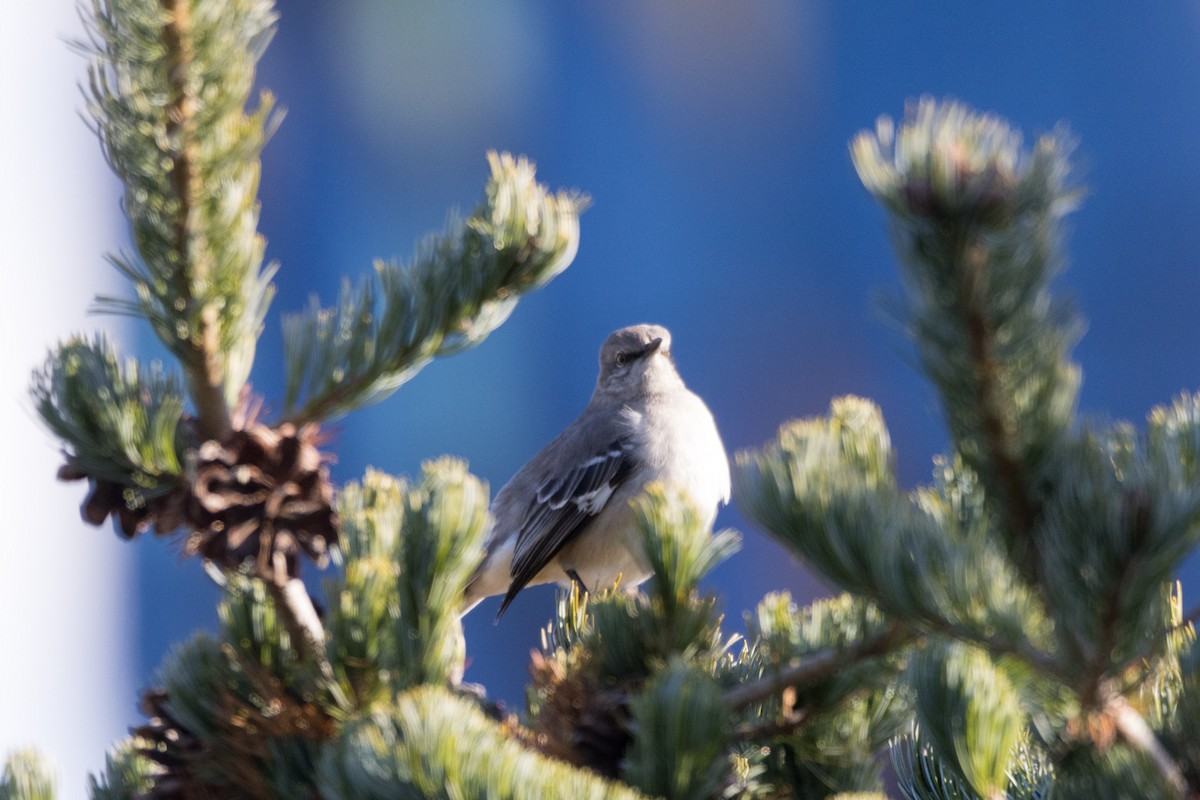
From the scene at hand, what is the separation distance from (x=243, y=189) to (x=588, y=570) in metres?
1.91

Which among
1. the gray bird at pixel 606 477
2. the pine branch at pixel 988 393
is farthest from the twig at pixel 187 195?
the gray bird at pixel 606 477

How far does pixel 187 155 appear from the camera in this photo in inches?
35.5

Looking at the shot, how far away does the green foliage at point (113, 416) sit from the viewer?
905mm

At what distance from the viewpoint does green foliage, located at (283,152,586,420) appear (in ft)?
3.25

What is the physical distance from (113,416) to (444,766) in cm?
40

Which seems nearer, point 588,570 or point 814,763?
point 814,763

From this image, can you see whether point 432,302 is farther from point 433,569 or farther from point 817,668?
point 817,668

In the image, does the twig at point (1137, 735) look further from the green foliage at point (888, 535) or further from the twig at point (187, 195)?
the twig at point (187, 195)

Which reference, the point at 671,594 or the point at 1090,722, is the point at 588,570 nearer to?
the point at 671,594

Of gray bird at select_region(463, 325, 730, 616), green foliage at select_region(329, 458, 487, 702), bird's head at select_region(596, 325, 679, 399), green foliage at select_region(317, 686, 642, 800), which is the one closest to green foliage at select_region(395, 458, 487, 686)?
green foliage at select_region(329, 458, 487, 702)

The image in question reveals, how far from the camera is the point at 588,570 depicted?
273 cm

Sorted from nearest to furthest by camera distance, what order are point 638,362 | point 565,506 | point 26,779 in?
point 26,779, point 565,506, point 638,362

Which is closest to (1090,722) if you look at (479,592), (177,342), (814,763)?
(814,763)

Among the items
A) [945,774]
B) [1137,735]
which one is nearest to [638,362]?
[945,774]
